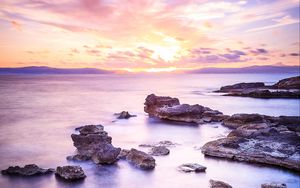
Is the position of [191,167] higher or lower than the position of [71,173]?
lower

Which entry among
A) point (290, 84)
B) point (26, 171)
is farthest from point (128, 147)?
point (290, 84)

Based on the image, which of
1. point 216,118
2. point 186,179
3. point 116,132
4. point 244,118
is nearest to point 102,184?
point 186,179

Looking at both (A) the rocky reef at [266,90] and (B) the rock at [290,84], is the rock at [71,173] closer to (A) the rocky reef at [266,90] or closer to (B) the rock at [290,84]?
(A) the rocky reef at [266,90]

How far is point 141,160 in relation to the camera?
77.9ft

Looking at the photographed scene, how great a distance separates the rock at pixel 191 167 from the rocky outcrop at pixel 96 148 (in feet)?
15.0

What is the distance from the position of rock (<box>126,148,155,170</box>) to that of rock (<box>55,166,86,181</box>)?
4.03m

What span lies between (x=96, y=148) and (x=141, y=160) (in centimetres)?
347

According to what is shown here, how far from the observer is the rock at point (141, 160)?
76.8 feet

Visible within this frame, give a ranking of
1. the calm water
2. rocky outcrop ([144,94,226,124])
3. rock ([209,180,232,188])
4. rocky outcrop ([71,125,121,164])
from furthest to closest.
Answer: rocky outcrop ([144,94,226,124]) < rocky outcrop ([71,125,121,164]) < the calm water < rock ([209,180,232,188])

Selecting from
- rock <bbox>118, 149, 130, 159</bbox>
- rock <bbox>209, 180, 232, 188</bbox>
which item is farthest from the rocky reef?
rock <bbox>209, 180, 232, 188</bbox>

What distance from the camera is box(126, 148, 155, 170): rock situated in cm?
2342

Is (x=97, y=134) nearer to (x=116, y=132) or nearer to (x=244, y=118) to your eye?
(x=116, y=132)

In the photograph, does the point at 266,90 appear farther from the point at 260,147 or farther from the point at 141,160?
the point at 141,160

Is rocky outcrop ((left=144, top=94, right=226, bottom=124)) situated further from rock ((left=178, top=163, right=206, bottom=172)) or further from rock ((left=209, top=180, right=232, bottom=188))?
rock ((left=209, top=180, right=232, bottom=188))
